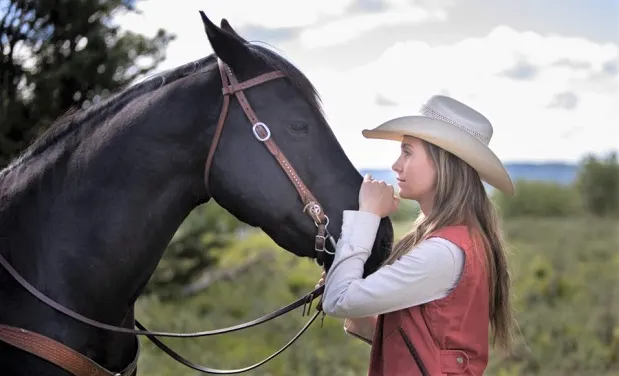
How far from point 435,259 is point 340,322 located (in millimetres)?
7179

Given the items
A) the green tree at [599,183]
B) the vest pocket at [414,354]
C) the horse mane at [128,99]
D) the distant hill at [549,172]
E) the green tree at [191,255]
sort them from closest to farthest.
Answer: the vest pocket at [414,354], the horse mane at [128,99], the green tree at [191,255], the green tree at [599,183], the distant hill at [549,172]

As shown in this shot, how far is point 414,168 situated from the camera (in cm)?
191

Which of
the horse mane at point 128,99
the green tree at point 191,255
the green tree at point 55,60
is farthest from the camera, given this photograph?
the green tree at point 191,255

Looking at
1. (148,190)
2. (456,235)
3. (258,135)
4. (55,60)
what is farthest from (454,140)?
(55,60)

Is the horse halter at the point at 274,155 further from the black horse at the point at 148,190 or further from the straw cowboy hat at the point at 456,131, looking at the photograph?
the straw cowboy hat at the point at 456,131

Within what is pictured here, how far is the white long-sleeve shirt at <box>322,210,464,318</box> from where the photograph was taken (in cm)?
173

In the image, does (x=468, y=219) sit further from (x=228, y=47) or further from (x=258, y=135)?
(x=228, y=47)

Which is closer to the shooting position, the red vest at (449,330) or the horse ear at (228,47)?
the red vest at (449,330)

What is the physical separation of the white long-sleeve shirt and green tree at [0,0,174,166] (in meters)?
2.21

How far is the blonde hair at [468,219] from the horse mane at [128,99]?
412 mm

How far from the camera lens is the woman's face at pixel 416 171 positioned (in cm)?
191

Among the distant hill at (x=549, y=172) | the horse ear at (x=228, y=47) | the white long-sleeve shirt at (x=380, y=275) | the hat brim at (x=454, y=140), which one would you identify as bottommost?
the distant hill at (x=549, y=172)

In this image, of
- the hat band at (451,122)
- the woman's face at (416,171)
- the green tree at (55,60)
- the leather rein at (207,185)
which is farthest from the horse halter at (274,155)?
the green tree at (55,60)

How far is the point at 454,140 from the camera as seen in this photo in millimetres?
1846
